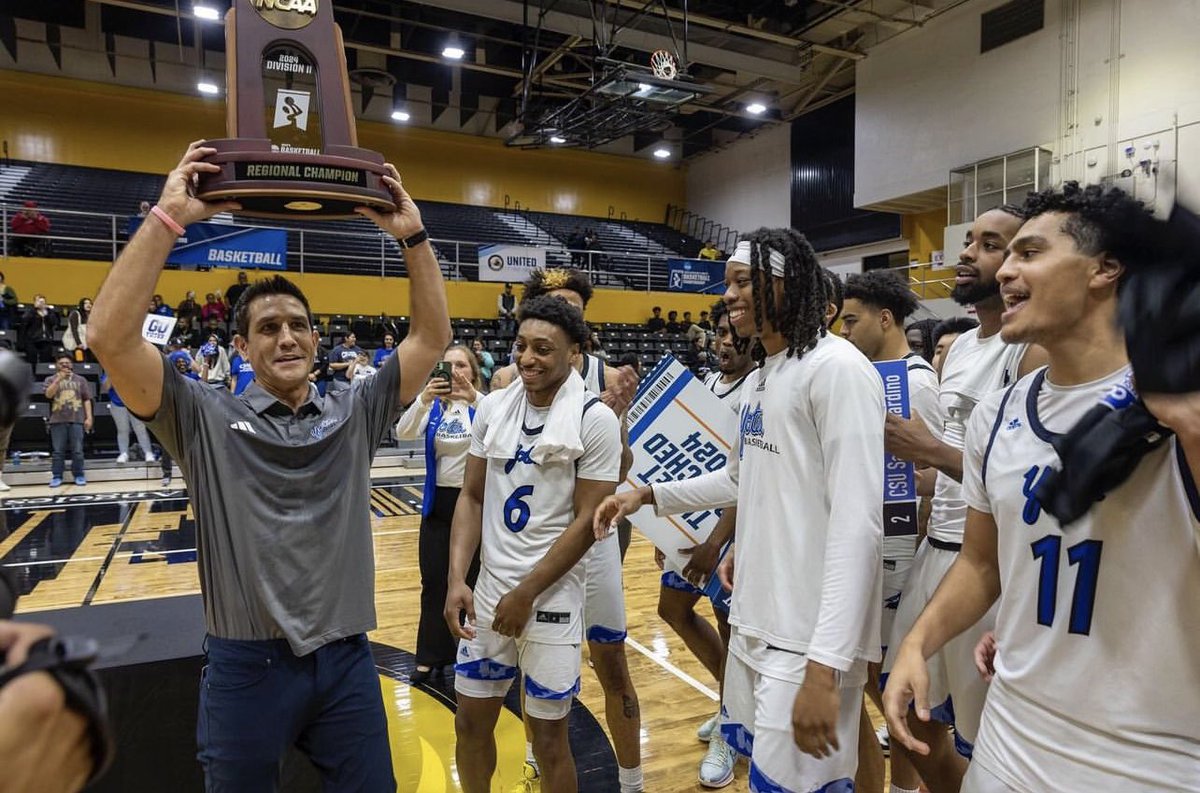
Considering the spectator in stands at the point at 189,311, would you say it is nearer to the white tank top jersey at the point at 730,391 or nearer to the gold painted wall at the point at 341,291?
the gold painted wall at the point at 341,291

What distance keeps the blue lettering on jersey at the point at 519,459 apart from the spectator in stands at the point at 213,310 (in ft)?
39.1

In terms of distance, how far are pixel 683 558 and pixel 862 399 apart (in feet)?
5.42

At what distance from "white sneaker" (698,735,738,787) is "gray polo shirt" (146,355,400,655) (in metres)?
1.78

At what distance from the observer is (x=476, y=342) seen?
1330 cm

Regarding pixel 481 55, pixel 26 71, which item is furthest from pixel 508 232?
pixel 26 71

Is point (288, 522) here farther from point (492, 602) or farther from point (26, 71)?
point (26, 71)

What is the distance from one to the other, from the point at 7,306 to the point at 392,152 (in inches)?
529

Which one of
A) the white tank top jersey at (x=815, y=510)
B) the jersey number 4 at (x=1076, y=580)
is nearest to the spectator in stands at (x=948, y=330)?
the white tank top jersey at (x=815, y=510)

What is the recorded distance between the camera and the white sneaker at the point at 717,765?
302 cm

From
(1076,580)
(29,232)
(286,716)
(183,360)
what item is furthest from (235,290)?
(1076,580)

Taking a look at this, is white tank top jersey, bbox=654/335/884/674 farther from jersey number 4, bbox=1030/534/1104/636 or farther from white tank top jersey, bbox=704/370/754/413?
white tank top jersey, bbox=704/370/754/413

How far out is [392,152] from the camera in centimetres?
2292

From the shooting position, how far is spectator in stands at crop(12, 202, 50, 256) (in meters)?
13.1

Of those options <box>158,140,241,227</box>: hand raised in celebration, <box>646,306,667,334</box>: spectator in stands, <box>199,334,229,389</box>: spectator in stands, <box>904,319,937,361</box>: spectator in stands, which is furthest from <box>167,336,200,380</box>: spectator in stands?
<box>646,306,667,334</box>: spectator in stands
